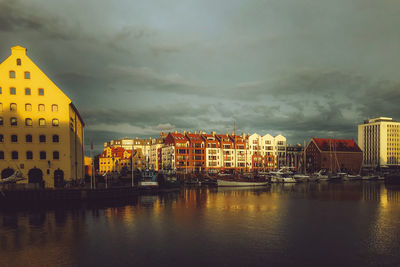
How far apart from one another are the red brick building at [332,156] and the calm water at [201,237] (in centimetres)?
14266

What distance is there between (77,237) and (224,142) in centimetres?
13371

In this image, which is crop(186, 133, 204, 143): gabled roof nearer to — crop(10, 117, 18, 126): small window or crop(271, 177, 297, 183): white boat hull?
crop(271, 177, 297, 183): white boat hull

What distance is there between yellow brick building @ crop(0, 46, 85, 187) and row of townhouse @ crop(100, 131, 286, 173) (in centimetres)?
7602

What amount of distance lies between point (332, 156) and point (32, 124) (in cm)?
16593

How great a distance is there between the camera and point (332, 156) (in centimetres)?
19038

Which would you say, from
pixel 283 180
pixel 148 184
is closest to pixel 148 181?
pixel 148 184

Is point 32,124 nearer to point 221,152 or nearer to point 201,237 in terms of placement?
point 201,237

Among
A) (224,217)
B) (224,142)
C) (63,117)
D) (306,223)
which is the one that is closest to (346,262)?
(306,223)

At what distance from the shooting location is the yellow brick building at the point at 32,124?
66.2m

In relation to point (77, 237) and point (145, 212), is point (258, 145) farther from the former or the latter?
point (77, 237)

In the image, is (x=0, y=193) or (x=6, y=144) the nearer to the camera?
(x=0, y=193)

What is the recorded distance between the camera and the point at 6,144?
65750 mm

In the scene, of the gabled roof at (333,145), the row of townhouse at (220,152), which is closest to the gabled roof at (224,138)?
the row of townhouse at (220,152)

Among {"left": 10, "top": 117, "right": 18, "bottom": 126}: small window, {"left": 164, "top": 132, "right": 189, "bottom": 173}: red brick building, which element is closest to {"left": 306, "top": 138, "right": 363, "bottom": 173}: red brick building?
{"left": 164, "top": 132, "right": 189, "bottom": 173}: red brick building
